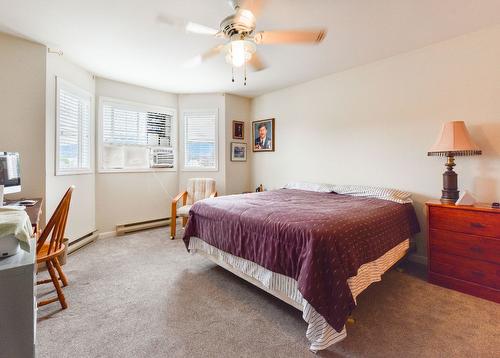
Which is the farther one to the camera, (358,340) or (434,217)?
(434,217)

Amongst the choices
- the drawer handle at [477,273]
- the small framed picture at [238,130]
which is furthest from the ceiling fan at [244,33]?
the small framed picture at [238,130]

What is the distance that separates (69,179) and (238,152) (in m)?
2.72

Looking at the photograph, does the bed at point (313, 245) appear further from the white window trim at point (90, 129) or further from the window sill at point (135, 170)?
the window sill at point (135, 170)

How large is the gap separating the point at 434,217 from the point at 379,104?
1556mm

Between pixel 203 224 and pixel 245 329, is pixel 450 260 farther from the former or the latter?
pixel 203 224

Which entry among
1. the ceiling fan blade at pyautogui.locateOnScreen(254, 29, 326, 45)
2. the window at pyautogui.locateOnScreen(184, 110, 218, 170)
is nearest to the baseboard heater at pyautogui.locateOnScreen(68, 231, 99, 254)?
the window at pyautogui.locateOnScreen(184, 110, 218, 170)

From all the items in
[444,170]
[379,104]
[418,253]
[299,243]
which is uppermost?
[379,104]

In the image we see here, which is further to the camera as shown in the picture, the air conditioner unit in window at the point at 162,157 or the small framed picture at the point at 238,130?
the small framed picture at the point at 238,130

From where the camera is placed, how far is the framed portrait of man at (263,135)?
4.54 metres

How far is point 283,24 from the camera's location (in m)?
2.28

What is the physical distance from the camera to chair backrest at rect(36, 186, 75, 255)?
6.31 feet

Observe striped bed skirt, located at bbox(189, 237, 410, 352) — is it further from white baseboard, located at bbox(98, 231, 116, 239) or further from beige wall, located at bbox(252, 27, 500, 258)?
white baseboard, located at bbox(98, 231, 116, 239)

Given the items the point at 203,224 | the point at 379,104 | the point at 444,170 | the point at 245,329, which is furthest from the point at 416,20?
the point at 245,329

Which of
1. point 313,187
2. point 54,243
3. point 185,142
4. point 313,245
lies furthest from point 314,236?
point 185,142
